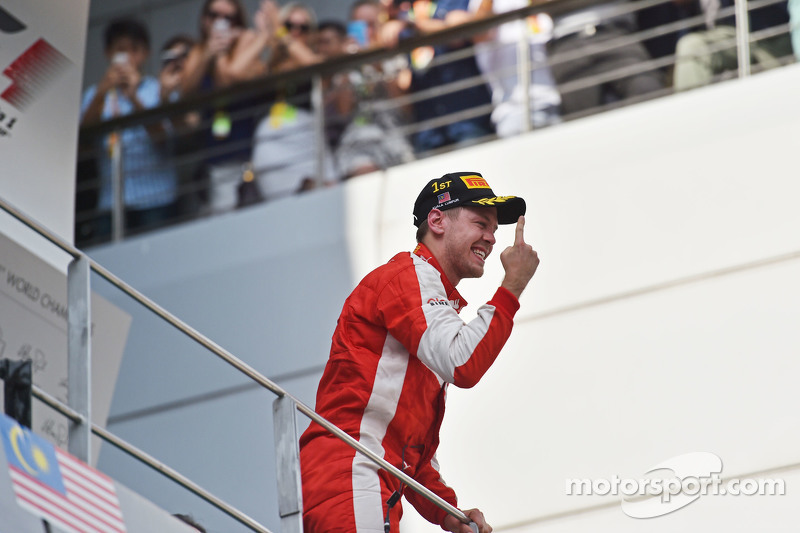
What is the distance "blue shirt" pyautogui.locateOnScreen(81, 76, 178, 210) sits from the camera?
315 inches

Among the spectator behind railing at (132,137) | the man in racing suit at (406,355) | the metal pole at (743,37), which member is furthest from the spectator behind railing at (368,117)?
the man in racing suit at (406,355)

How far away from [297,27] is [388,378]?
4.55m

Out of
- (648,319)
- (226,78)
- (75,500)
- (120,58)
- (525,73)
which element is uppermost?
(120,58)

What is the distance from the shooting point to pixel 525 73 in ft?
22.2

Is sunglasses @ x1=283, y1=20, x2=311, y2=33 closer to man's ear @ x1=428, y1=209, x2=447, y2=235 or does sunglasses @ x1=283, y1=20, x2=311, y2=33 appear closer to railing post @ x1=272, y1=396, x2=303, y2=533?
man's ear @ x1=428, y1=209, x2=447, y2=235

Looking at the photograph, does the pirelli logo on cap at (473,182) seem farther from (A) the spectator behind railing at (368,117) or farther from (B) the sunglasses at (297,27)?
(B) the sunglasses at (297,27)

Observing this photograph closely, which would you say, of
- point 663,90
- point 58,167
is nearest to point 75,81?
point 58,167

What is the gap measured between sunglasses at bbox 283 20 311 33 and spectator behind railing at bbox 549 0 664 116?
1.54 m

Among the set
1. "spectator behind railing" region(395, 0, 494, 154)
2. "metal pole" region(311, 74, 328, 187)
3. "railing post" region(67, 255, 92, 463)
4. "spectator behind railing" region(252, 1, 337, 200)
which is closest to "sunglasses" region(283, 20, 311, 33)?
"spectator behind railing" region(252, 1, 337, 200)

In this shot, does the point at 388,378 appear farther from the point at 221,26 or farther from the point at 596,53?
the point at 221,26

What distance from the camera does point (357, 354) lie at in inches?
140

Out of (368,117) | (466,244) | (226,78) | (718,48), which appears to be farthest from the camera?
(226,78)

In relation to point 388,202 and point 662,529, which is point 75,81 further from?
point 662,529

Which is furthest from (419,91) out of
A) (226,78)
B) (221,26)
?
(221,26)
